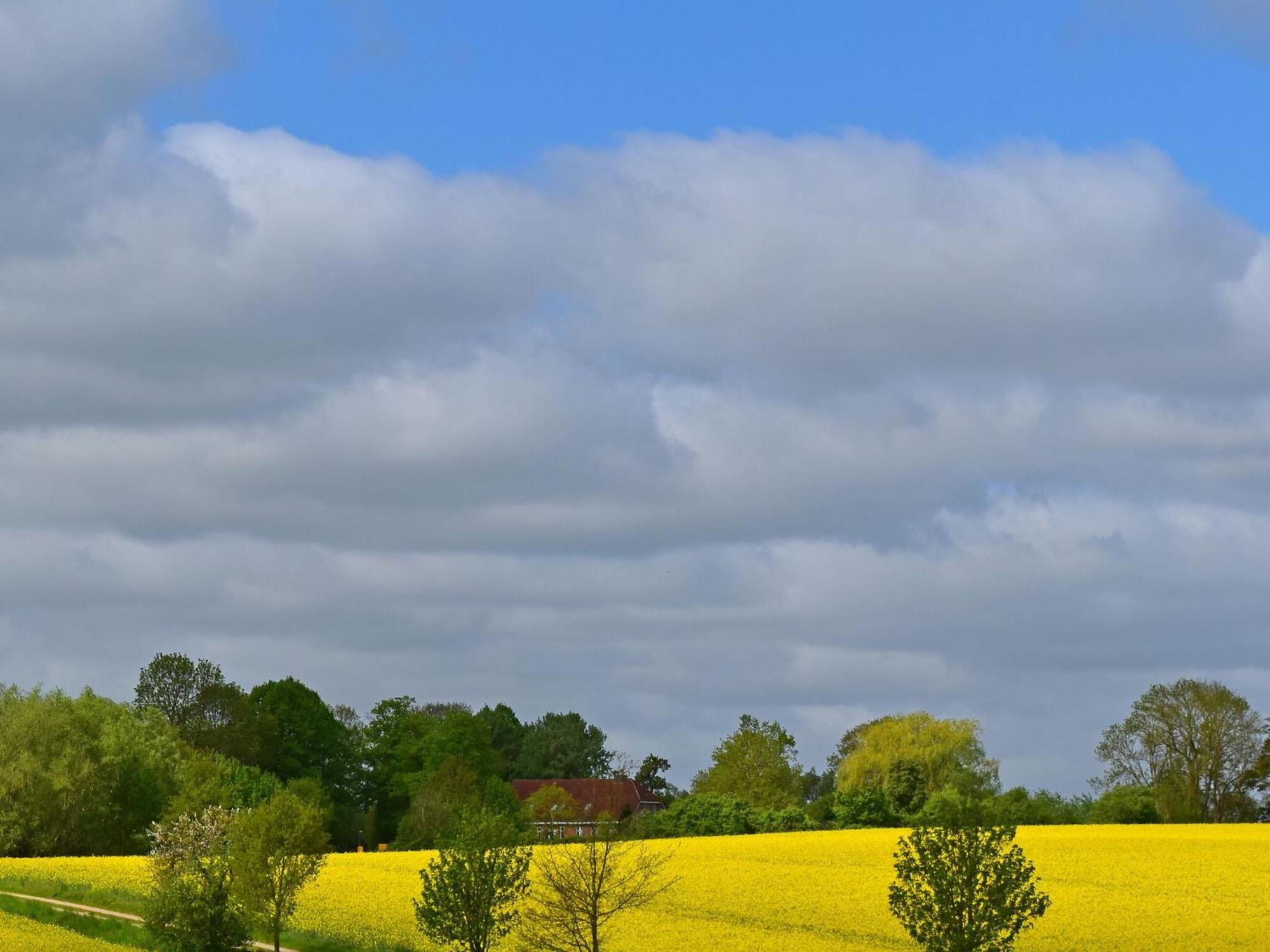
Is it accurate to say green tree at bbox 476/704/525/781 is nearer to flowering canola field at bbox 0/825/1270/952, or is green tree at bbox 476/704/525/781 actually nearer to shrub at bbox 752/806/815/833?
shrub at bbox 752/806/815/833

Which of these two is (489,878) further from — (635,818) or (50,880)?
(635,818)

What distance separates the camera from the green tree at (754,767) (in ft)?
384

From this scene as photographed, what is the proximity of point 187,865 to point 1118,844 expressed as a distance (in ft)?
131

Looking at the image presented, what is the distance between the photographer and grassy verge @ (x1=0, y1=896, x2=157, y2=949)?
167 ft

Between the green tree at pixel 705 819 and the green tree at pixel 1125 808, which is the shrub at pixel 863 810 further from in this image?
the green tree at pixel 1125 808

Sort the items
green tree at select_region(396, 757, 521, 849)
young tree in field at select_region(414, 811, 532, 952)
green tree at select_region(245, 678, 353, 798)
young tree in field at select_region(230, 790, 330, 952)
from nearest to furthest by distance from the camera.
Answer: young tree in field at select_region(414, 811, 532, 952) → young tree in field at select_region(230, 790, 330, 952) → green tree at select_region(396, 757, 521, 849) → green tree at select_region(245, 678, 353, 798)

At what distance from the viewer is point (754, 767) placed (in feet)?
390

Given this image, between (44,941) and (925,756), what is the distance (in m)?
83.4

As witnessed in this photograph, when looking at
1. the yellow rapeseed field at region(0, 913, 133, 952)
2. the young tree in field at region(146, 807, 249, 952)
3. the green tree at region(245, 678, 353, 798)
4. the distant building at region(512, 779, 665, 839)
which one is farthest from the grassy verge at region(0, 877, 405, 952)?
the distant building at region(512, 779, 665, 839)

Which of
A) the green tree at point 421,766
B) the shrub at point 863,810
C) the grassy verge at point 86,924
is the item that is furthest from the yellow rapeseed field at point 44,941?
the green tree at point 421,766

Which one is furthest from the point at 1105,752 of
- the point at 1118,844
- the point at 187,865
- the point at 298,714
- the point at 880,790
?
the point at 187,865

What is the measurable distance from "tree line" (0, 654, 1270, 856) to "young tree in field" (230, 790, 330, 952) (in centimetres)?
2079

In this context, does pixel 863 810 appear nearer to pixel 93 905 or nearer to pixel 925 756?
pixel 925 756

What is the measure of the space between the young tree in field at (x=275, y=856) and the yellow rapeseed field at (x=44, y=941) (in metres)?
4.65
